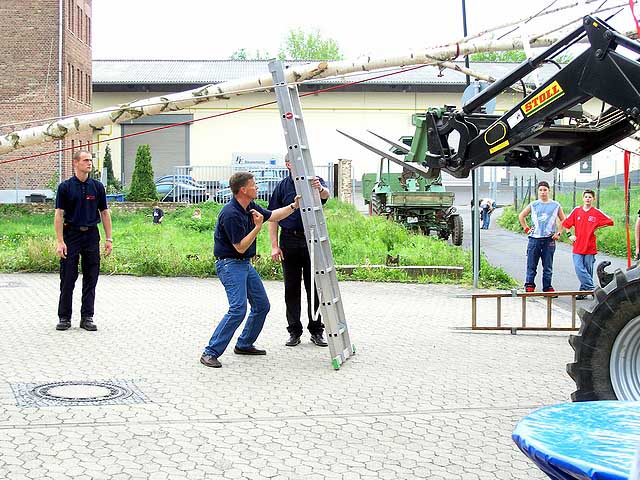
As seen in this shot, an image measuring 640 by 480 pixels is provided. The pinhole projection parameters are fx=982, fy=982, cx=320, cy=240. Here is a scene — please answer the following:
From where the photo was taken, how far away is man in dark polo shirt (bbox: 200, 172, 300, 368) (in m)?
8.71

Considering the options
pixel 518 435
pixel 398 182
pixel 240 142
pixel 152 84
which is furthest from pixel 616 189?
pixel 518 435

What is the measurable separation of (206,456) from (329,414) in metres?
1.40

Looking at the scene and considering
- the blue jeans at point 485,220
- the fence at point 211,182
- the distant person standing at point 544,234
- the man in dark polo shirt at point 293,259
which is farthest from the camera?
the fence at point 211,182

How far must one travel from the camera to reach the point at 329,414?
7.16 m

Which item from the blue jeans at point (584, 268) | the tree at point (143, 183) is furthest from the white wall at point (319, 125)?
the blue jeans at point (584, 268)

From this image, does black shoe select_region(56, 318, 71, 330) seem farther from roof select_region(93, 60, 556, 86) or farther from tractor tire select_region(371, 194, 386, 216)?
roof select_region(93, 60, 556, 86)

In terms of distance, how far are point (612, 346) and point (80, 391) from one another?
4.04m

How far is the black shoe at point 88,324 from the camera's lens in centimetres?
1081

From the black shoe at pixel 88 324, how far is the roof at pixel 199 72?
4225 centimetres

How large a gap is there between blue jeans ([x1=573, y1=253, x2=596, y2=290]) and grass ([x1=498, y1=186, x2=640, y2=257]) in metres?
8.25

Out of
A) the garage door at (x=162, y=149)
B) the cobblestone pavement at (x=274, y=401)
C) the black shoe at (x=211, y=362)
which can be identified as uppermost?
the garage door at (x=162, y=149)

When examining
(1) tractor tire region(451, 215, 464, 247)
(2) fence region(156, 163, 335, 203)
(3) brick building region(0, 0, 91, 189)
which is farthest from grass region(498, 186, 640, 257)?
(3) brick building region(0, 0, 91, 189)

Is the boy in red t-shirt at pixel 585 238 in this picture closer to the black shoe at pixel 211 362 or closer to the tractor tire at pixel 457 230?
the black shoe at pixel 211 362

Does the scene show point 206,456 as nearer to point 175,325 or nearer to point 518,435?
point 518,435
